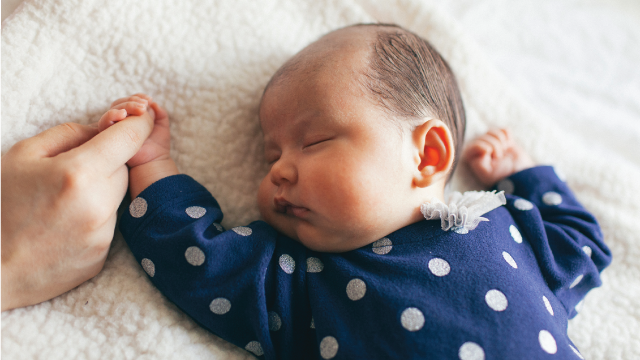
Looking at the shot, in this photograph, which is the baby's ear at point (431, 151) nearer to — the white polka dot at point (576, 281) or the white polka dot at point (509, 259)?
the white polka dot at point (509, 259)

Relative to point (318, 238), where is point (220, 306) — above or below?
below

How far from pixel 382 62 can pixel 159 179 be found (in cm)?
56

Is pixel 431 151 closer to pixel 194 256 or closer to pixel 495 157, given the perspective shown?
pixel 495 157

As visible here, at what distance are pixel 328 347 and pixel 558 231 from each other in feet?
2.13

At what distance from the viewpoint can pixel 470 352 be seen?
782mm

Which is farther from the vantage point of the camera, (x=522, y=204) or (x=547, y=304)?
(x=522, y=204)

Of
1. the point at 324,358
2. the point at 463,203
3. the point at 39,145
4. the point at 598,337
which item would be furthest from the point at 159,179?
the point at 598,337

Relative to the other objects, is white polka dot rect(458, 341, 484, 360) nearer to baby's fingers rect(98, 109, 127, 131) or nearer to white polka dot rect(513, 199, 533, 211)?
white polka dot rect(513, 199, 533, 211)

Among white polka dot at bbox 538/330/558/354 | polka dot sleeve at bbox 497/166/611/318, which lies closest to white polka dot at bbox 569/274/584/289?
polka dot sleeve at bbox 497/166/611/318

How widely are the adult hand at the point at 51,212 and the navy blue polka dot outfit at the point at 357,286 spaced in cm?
10

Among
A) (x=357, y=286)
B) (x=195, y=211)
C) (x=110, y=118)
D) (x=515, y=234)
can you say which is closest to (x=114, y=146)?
(x=110, y=118)

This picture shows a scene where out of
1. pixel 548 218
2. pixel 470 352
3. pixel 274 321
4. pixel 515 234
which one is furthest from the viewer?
pixel 548 218

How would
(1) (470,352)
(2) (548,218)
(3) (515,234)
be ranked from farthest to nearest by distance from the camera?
(2) (548,218), (3) (515,234), (1) (470,352)

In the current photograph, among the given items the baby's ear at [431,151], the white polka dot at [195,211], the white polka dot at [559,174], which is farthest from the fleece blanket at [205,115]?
the baby's ear at [431,151]
